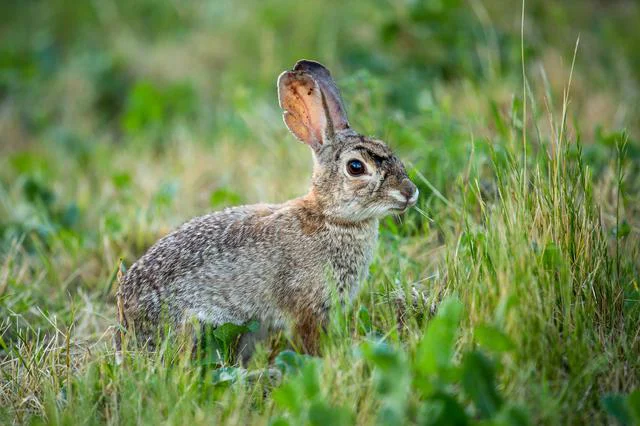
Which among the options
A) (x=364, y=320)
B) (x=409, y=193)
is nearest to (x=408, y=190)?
(x=409, y=193)

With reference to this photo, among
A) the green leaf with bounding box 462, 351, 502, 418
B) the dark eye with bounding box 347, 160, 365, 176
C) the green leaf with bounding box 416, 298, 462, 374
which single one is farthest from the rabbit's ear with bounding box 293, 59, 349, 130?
the green leaf with bounding box 462, 351, 502, 418

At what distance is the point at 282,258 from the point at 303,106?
861 mm

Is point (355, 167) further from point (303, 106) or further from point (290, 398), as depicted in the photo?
point (290, 398)

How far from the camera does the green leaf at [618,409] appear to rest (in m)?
3.07

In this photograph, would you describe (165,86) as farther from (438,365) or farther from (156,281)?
(438,365)

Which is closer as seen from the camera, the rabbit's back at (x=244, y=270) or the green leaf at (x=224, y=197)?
the rabbit's back at (x=244, y=270)

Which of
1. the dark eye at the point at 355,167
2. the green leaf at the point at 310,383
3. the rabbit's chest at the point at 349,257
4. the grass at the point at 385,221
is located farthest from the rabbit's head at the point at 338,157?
the green leaf at the point at 310,383

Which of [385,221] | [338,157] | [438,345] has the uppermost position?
[338,157]

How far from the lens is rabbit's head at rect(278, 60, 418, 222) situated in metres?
4.14

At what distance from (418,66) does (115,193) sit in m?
3.17

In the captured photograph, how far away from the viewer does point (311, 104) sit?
4.47 meters

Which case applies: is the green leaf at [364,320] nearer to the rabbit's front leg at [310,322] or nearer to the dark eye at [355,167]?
the rabbit's front leg at [310,322]

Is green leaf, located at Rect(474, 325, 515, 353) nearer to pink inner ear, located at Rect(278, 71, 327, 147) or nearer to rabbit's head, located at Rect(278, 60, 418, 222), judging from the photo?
rabbit's head, located at Rect(278, 60, 418, 222)

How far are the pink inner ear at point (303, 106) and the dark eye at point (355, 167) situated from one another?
0.34 metres
